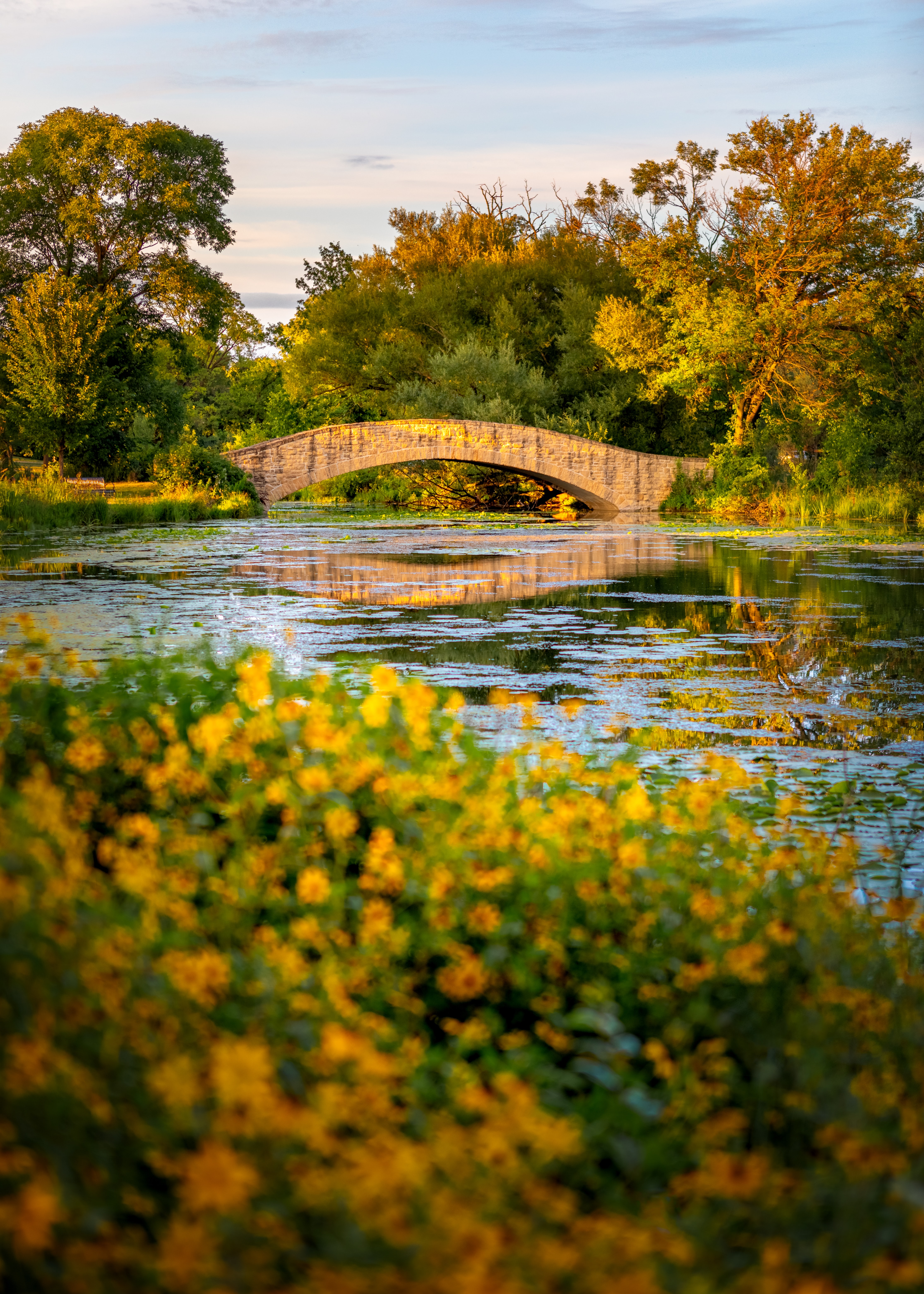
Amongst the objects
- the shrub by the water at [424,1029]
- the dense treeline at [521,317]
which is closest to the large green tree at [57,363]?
the dense treeline at [521,317]

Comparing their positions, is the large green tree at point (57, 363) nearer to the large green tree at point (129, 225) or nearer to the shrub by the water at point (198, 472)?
the shrub by the water at point (198, 472)

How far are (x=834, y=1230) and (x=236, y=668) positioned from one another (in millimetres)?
3722

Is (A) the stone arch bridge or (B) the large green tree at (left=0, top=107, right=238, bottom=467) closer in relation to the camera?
(A) the stone arch bridge

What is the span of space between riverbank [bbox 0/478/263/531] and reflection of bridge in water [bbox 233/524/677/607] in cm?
502

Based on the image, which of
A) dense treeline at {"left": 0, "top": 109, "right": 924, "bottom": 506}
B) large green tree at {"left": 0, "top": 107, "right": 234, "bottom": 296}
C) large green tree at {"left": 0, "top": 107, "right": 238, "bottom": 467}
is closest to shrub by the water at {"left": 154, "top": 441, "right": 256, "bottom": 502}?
dense treeline at {"left": 0, "top": 109, "right": 924, "bottom": 506}

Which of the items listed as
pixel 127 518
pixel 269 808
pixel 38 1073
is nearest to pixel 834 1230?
pixel 38 1073

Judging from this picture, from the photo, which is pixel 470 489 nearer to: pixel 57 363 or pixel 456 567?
pixel 57 363

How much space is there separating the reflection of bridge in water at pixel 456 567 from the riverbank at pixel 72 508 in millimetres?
5023

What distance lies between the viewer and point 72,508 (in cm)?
2480

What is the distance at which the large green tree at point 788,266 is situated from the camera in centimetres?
2919

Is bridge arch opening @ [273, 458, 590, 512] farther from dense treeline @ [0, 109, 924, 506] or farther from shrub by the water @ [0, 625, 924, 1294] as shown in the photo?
shrub by the water @ [0, 625, 924, 1294]

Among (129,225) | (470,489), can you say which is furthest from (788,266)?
(129,225)

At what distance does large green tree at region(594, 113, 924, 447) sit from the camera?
29.2 meters

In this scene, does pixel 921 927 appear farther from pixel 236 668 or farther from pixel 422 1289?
pixel 236 668
